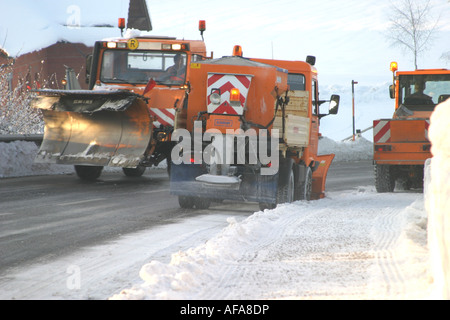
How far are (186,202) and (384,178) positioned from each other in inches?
201

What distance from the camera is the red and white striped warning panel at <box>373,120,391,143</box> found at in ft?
43.9

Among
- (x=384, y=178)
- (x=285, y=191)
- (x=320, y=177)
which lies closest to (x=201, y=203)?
(x=285, y=191)

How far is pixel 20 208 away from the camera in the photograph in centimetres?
985

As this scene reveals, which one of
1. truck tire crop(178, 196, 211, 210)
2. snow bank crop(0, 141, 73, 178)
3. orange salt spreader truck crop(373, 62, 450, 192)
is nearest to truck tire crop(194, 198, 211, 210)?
truck tire crop(178, 196, 211, 210)

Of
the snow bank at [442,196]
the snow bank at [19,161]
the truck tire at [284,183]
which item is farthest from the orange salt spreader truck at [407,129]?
the snow bank at [442,196]

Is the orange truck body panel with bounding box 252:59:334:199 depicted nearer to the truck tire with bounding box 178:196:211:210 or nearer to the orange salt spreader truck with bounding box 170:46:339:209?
the orange salt spreader truck with bounding box 170:46:339:209

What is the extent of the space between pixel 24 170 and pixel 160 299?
12.3 metres

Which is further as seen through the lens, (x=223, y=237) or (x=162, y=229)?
(x=162, y=229)

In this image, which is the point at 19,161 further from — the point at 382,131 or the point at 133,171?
the point at 382,131

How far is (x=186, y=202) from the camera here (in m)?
10.3

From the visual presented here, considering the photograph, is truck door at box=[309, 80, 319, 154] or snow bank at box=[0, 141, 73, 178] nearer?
truck door at box=[309, 80, 319, 154]

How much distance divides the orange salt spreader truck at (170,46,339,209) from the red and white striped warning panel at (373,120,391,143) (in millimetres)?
3547
